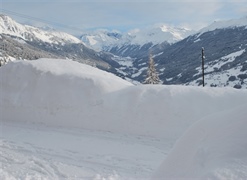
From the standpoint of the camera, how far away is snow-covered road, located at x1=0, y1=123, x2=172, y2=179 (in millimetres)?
9086

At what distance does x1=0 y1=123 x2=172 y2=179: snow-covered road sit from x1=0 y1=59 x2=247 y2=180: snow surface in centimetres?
3

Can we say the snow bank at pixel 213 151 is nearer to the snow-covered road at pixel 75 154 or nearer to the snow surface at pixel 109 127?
the snow surface at pixel 109 127

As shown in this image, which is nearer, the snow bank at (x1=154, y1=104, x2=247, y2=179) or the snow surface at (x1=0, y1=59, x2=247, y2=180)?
the snow bank at (x1=154, y1=104, x2=247, y2=179)

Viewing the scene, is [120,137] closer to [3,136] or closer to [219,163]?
[3,136]

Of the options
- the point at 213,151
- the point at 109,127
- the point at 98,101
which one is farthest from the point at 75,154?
the point at 213,151

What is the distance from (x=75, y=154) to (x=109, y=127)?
3.84 m

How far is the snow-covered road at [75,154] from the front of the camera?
9.09 m

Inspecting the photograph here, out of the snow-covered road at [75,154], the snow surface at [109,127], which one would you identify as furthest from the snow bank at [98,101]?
the snow-covered road at [75,154]

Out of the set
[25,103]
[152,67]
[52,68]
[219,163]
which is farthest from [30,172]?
[152,67]

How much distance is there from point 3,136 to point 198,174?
35.9 feet

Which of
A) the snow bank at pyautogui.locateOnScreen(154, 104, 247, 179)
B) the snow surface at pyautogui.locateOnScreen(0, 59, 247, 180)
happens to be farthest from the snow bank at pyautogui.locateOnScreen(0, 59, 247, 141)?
the snow bank at pyautogui.locateOnScreen(154, 104, 247, 179)

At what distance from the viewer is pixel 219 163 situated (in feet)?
15.2

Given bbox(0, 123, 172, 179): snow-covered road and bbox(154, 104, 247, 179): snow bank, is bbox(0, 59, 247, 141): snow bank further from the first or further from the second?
bbox(154, 104, 247, 179): snow bank

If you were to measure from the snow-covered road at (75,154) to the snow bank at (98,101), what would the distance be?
0.86 meters
